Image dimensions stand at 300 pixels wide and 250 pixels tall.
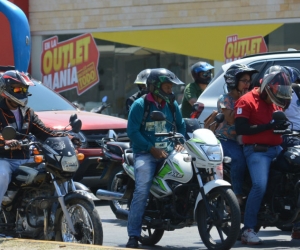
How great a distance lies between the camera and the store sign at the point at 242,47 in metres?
18.7

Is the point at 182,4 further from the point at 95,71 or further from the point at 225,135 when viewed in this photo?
the point at 225,135

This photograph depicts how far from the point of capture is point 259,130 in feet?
26.3

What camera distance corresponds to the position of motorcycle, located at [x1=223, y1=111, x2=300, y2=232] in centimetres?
785

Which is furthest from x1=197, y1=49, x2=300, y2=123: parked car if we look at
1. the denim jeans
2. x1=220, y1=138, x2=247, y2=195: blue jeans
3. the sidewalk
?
the sidewalk

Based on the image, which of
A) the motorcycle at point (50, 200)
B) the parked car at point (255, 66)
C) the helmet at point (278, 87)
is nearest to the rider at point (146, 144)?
the motorcycle at point (50, 200)

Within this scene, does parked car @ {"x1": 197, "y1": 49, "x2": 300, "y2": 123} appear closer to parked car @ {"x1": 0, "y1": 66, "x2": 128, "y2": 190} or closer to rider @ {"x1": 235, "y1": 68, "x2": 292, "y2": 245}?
parked car @ {"x1": 0, "y1": 66, "x2": 128, "y2": 190}

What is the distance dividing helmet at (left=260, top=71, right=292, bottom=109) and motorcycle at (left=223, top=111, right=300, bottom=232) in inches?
12.8

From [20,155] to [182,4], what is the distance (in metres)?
12.9

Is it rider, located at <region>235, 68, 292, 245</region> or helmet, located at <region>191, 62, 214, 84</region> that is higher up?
helmet, located at <region>191, 62, 214, 84</region>

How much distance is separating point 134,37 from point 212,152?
13708mm

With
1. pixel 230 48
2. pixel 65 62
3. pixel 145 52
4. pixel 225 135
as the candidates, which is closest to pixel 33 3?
pixel 65 62

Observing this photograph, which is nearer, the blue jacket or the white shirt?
the blue jacket

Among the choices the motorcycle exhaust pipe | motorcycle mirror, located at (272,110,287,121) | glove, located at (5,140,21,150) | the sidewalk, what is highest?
motorcycle mirror, located at (272,110,287,121)

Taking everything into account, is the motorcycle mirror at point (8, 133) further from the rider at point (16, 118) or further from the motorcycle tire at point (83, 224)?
the motorcycle tire at point (83, 224)
